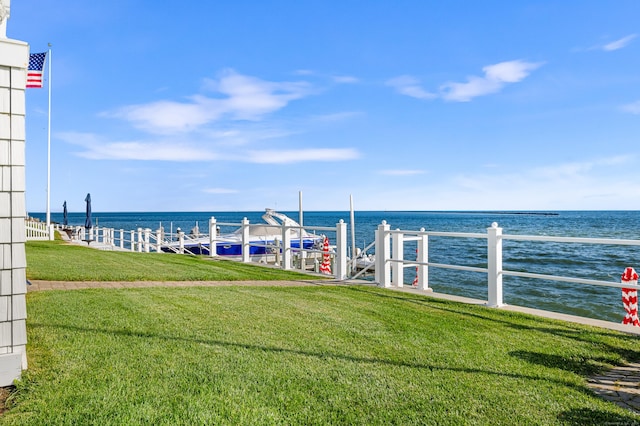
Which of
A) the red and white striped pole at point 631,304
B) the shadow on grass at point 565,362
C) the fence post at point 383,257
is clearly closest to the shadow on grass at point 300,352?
the shadow on grass at point 565,362

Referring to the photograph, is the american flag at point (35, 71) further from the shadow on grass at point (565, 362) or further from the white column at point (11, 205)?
the shadow on grass at point (565, 362)

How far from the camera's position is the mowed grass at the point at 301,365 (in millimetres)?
3043

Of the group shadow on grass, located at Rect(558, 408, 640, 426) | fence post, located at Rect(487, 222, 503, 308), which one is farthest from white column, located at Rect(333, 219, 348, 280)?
shadow on grass, located at Rect(558, 408, 640, 426)

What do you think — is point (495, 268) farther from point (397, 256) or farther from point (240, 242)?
point (240, 242)

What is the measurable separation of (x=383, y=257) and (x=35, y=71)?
14.0 meters

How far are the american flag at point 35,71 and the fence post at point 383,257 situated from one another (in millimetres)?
13016

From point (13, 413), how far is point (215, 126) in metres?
26.9

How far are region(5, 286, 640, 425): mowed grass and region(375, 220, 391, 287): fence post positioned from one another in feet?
7.93

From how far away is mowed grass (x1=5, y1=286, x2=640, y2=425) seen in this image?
3043 millimetres

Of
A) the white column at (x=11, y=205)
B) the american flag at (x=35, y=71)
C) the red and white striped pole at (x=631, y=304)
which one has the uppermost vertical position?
the american flag at (x=35, y=71)

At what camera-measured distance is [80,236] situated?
25922mm

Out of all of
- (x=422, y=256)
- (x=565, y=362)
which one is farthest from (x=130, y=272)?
(x=565, y=362)

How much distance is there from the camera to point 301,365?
3.93 meters

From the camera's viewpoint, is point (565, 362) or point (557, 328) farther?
point (557, 328)
